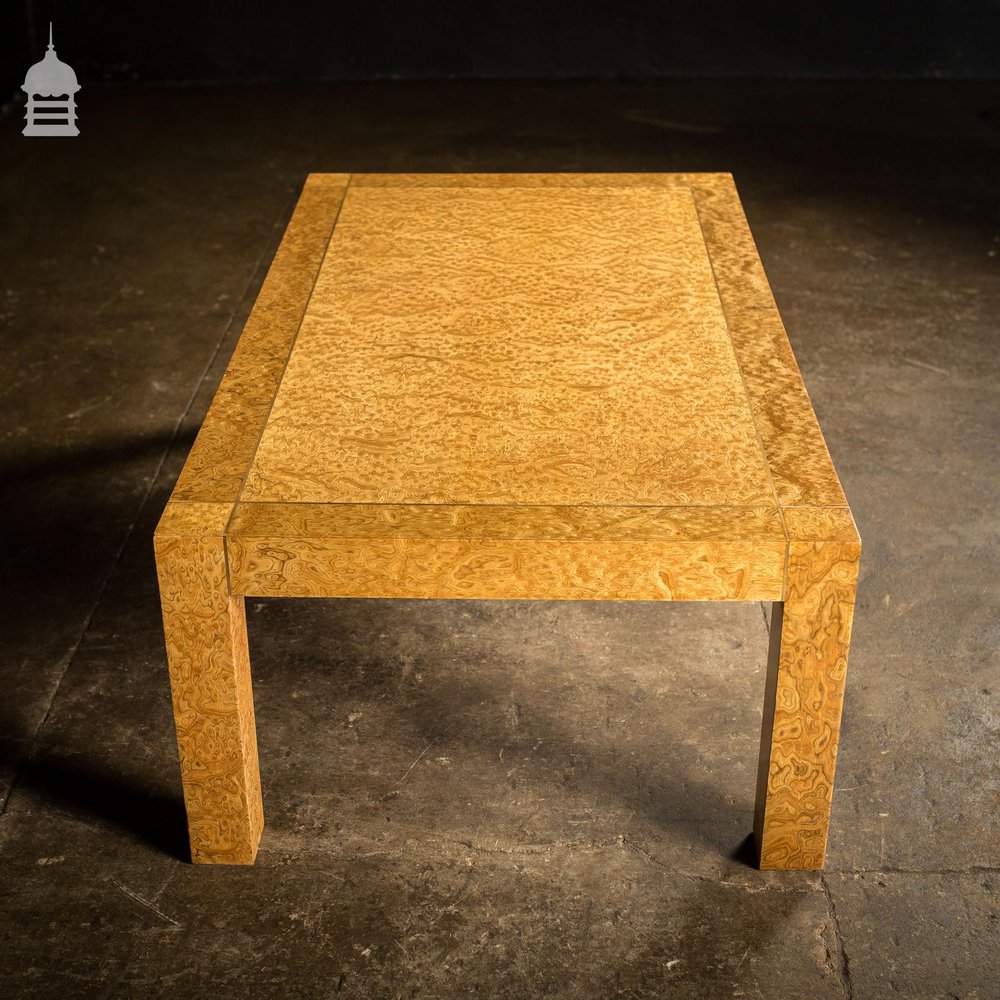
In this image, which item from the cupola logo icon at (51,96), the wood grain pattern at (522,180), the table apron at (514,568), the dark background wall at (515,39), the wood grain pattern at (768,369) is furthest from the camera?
the dark background wall at (515,39)

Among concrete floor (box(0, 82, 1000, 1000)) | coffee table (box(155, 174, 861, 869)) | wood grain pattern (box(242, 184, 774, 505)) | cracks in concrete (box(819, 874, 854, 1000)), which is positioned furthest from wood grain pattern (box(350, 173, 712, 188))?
cracks in concrete (box(819, 874, 854, 1000))

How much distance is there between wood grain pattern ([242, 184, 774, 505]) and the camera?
1.61 m

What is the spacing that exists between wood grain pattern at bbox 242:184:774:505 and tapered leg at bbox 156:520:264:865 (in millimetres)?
127

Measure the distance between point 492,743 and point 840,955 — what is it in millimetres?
595

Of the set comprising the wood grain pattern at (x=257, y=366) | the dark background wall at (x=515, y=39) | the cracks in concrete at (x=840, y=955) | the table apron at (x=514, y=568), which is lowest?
the cracks in concrete at (x=840, y=955)

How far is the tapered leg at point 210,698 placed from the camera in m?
1.53

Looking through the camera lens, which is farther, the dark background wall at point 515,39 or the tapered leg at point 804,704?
the dark background wall at point 515,39

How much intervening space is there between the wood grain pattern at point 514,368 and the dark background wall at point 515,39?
3.60 m

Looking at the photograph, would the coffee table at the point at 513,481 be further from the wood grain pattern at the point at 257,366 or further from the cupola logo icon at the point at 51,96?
the cupola logo icon at the point at 51,96

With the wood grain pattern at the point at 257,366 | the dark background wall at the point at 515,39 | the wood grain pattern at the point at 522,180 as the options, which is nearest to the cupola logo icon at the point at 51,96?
the dark background wall at the point at 515,39

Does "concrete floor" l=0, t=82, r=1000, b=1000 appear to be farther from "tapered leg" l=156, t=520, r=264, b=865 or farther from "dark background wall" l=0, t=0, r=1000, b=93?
"dark background wall" l=0, t=0, r=1000, b=93

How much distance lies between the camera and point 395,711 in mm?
2035

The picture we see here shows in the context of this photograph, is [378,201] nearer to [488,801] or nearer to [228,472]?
[228,472]

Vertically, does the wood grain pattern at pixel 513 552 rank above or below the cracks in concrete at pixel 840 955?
above
